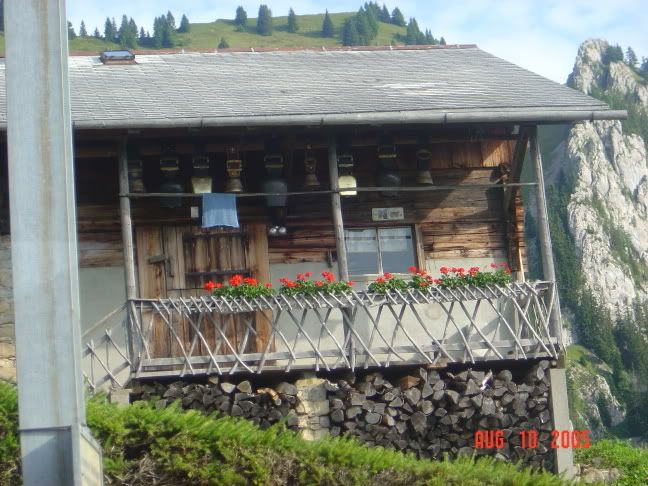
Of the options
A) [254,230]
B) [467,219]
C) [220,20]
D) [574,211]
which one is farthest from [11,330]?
[220,20]

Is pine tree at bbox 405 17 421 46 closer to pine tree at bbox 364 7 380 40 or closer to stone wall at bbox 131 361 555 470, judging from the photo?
pine tree at bbox 364 7 380 40

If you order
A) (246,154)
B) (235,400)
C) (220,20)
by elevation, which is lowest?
(235,400)

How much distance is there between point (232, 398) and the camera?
512 inches

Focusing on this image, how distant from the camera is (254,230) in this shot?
589 inches

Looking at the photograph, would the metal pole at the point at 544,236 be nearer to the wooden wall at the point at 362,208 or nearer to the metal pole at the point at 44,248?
the wooden wall at the point at 362,208

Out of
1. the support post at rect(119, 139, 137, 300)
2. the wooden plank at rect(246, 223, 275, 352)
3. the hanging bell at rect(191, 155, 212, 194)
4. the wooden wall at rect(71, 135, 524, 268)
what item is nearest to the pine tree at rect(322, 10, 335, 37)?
the wooden wall at rect(71, 135, 524, 268)

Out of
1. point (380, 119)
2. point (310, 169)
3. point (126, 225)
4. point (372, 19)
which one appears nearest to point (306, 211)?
point (310, 169)

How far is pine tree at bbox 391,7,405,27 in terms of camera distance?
14300 centimetres

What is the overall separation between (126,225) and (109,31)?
118m

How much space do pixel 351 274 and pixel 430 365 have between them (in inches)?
91.2

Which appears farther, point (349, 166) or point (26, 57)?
point (349, 166)

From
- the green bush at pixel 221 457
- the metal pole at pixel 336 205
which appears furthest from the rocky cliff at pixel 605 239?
the green bush at pixel 221 457

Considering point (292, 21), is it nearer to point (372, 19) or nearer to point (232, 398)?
point (372, 19)

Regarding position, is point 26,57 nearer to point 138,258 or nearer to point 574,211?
point 138,258
